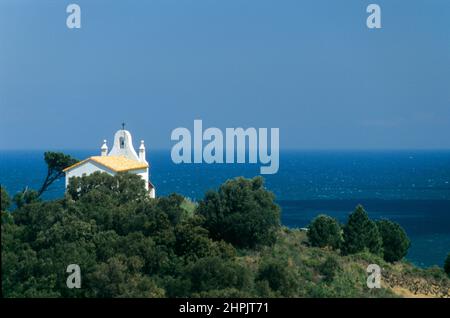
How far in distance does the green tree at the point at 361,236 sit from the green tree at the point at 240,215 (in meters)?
4.10


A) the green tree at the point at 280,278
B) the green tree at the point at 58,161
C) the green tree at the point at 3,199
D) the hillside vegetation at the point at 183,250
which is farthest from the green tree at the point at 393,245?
the green tree at the point at 3,199

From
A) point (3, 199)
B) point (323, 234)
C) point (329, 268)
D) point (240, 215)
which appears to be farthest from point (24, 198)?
point (329, 268)

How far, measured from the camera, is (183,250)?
2291cm

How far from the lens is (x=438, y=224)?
213 feet

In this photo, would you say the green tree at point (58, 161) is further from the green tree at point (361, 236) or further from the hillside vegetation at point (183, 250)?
the green tree at point (361, 236)

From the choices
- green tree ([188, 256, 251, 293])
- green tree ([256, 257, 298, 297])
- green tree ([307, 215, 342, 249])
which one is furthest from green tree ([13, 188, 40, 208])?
green tree ([256, 257, 298, 297])

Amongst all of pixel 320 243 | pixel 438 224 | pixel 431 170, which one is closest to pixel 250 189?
pixel 320 243

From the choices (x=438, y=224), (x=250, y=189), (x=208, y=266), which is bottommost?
(x=438, y=224)

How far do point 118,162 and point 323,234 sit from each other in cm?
930

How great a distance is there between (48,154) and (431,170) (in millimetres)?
120345

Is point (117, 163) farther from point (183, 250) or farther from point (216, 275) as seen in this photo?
point (216, 275)

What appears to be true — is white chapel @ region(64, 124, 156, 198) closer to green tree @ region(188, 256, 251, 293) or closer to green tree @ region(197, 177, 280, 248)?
green tree @ region(197, 177, 280, 248)

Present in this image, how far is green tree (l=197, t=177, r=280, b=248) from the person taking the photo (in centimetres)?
2500

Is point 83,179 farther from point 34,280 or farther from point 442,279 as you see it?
point 442,279
